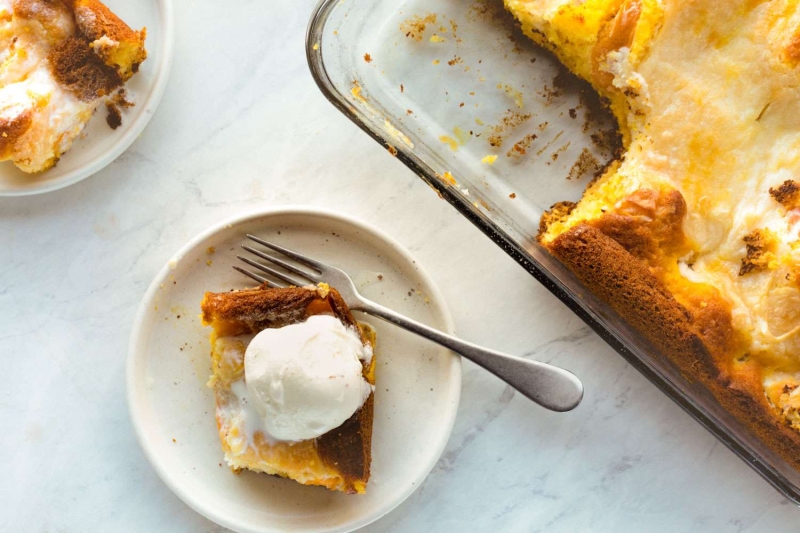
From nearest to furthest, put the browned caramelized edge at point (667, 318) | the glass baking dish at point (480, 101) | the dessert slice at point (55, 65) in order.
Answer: the browned caramelized edge at point (667, 318)
the dessert slice at point (55, 65)
the glass baking dish at point (480, 101)

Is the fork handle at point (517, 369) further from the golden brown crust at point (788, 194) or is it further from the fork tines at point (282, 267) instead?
the golden brown crust at point (788, 194)

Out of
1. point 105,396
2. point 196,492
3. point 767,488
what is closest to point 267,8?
point 105,396

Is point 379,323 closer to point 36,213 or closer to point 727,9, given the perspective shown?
point 36,213

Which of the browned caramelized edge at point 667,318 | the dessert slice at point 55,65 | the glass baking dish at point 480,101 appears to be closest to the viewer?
the browned caramelized edge at point 667,318

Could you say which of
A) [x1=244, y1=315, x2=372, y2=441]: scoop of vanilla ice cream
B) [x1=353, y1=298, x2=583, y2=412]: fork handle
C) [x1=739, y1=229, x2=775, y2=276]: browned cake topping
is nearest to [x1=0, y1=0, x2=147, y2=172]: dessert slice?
[x1=244, y1=315, x2=372, y2=441]: scoop of vanilla ice cream

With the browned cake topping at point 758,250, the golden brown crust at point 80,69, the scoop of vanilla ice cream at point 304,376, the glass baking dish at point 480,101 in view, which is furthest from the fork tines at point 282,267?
the browned cake topping at point 758,250

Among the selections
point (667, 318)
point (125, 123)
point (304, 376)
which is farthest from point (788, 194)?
point (125, 123)

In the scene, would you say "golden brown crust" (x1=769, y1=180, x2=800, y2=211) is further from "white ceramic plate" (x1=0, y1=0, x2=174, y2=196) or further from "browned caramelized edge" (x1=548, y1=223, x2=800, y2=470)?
"white ceramic plate" (x1=0, y1=0, x2=174, y2=196)

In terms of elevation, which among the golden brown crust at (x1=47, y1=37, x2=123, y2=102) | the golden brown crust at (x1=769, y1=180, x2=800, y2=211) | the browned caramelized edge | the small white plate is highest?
the golden brown crust at (x1=769, y1=180, x2=800, y2=211)
